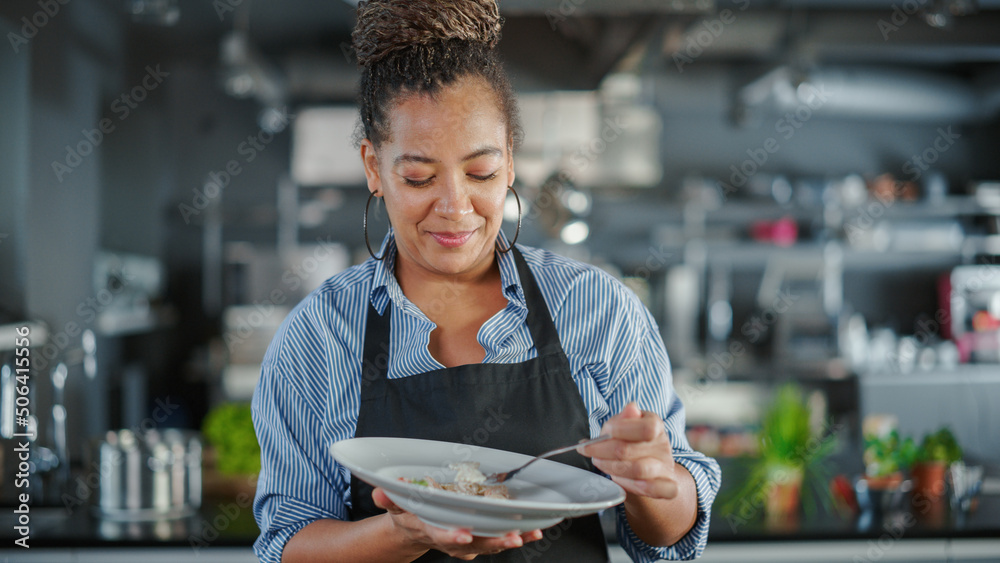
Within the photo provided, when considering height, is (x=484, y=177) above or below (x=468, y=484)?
above

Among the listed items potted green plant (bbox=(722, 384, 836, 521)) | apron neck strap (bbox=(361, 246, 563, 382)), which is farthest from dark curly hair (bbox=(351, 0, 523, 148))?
potted green plant (bbox=(722, 384, 836, 521))

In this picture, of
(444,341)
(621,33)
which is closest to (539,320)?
(444,341)

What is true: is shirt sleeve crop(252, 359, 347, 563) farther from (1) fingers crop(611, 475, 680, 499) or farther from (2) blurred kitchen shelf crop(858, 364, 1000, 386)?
(2) blurred kitchen shelf crop(858, 364, 1000, 386)

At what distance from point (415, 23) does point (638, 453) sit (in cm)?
64

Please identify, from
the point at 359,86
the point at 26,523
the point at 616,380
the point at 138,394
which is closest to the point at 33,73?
the point at 26,523

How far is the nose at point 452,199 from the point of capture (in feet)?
3.36

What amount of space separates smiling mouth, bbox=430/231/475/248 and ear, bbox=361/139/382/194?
0.13 meters

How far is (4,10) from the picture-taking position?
245 cm

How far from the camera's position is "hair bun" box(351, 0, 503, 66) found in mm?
1058

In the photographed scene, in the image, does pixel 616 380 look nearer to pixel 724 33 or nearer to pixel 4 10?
pixel 4 10

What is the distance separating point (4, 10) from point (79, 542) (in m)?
1.71

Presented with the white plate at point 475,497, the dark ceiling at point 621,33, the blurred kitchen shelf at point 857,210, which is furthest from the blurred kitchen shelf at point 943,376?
the white plate at point 475,497

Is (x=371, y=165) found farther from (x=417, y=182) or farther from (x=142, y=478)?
(x=142, y=478)

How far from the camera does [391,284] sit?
1.19 m
